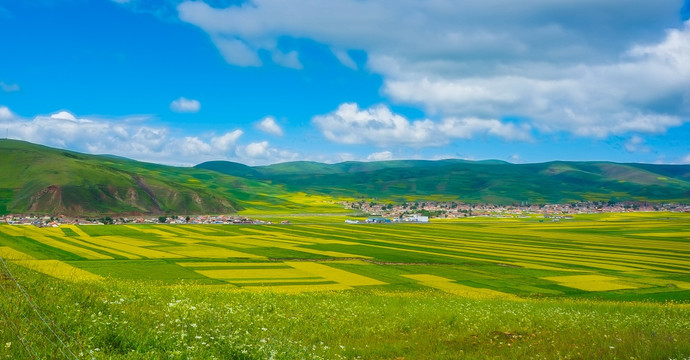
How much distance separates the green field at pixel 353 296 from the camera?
1155 cm

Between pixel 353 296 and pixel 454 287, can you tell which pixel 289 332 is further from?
pixel 454 287

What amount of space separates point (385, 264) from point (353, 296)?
3313 centimetres

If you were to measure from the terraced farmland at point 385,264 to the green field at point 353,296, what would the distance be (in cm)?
32

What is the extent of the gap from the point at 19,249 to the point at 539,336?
69.5m

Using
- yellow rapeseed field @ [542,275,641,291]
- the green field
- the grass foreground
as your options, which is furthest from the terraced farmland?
the grass foreground

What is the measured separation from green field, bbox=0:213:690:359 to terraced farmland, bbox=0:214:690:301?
1.04ft

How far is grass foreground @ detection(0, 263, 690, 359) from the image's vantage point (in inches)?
391

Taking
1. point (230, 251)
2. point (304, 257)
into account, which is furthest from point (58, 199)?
point (304, 257)

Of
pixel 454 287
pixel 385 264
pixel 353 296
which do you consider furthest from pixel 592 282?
pixel 353 296

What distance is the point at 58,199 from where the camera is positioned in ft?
542

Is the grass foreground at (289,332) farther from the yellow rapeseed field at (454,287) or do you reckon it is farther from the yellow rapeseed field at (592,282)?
the yellow rapeseed field at (592,282)

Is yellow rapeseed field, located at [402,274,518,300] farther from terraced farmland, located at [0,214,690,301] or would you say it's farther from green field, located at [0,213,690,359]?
green field, located at [0,213,690,359]

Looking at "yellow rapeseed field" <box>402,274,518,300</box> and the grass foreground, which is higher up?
the grass foreground

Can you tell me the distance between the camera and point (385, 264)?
5981 centimetres
